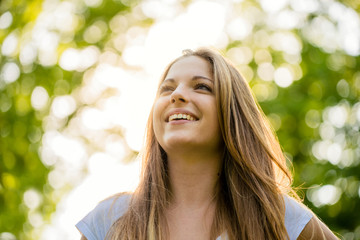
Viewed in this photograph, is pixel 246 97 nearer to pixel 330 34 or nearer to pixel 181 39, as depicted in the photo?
pixel 181 39

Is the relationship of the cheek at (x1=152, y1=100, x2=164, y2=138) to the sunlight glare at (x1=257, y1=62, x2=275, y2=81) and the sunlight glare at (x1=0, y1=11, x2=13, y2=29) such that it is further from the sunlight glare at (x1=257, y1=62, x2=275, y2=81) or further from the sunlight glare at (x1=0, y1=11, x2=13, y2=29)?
the sunlight glare at (x1=257, y1=62, x2=275, y2=81)

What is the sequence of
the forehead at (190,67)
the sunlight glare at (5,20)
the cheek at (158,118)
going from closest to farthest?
the cheek at (158,118) < the forehead at (190,67) < the sunlight glare at (5,20)

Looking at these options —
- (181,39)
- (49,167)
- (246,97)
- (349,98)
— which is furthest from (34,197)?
(246,97)

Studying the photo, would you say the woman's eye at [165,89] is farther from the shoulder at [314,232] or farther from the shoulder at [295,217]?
the shoulder at [314,232]

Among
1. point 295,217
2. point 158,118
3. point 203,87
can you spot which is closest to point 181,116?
point 158,118

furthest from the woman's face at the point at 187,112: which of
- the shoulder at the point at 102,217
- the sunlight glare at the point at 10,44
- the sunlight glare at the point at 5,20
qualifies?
the sunlight glare at the point at 10,44

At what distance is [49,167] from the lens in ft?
37.9

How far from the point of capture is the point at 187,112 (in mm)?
3084

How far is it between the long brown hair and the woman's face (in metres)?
0.07

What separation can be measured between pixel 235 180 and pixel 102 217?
80 cm

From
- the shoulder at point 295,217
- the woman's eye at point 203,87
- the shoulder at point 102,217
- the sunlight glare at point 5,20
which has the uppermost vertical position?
the sunlight glare at point 5,20

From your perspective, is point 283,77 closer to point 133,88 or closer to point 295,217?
point 133,88

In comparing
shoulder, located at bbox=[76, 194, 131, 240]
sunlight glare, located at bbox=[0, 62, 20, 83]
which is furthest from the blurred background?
shoulder, located at bbox=[76, 194, 131, 240]

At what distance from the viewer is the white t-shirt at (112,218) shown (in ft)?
10.3
